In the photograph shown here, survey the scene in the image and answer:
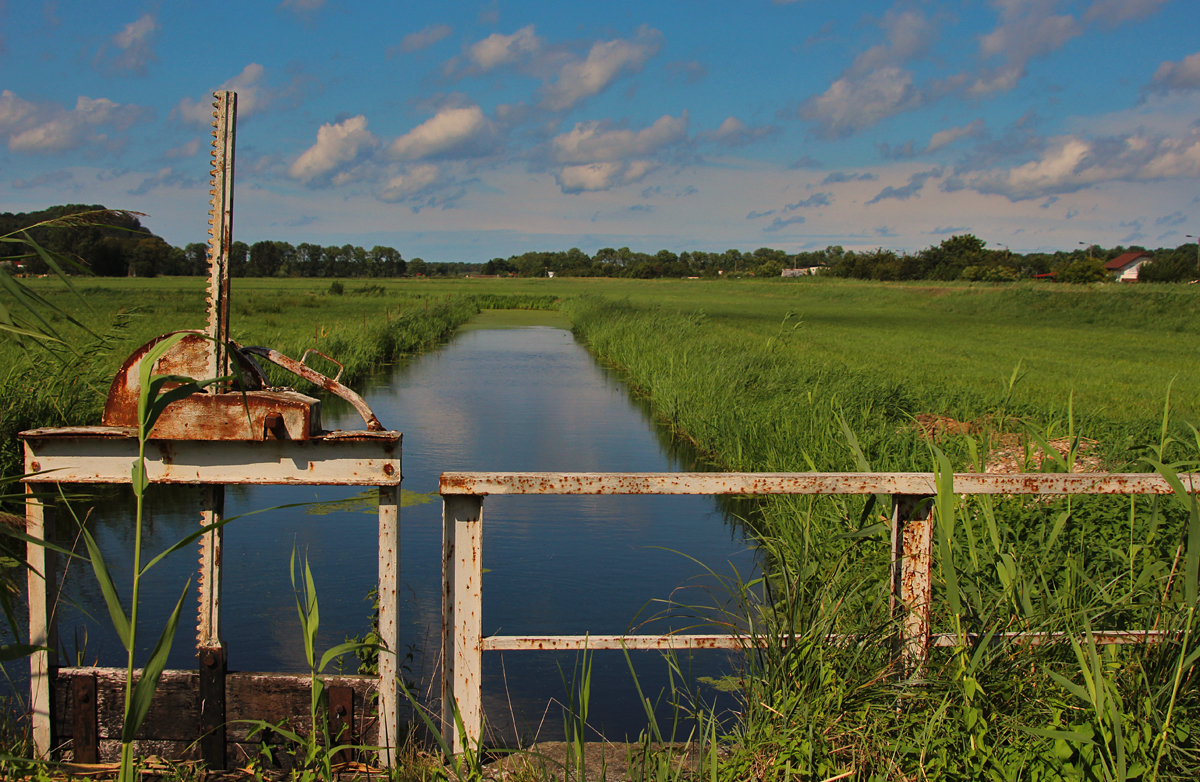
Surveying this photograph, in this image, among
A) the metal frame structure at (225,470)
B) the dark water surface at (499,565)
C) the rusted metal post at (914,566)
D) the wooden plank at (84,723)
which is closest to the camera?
the rusted metal post at (914,566)

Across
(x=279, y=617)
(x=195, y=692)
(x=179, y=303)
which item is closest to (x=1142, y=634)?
(x=195, y=692)

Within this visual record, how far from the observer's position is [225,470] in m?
2.58

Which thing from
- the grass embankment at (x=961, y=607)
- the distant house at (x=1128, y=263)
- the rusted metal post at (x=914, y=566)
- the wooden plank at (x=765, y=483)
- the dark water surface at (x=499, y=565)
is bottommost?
the dark water surface at (x=499, y=565)

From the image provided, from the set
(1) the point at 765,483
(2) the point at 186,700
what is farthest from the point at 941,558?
(2) the point at 186,700

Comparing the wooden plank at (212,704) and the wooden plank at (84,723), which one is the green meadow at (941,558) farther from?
the wooden plank at (84,723)

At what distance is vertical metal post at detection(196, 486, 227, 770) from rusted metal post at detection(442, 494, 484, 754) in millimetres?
837

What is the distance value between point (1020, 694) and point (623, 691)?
2.71 metres

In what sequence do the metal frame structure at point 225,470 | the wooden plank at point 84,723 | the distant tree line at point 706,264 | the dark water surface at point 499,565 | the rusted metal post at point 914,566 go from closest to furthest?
the rusted metal post at point 914,566
the metal frame structure at point 225,470
the wooden plank at point 84,723
the dark water surface at point 499,565
the distant tree line at point 706,264

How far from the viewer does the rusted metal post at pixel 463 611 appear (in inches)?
91.0

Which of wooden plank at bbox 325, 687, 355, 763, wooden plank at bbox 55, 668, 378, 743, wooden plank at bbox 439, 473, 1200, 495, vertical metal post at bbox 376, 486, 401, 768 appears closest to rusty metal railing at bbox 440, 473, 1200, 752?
wooden plank at bbox 439, 473, 1200, 495

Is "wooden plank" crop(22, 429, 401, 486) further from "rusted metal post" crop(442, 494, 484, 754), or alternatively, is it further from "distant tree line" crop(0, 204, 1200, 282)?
"distant tree line" crop(0, 204, 1200, 282)

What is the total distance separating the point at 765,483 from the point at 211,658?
1772 millimetres

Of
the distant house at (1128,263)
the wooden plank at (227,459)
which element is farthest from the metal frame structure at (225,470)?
the distant house at (1128,263)

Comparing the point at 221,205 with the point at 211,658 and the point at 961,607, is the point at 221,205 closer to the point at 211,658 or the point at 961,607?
the point at 211,658
